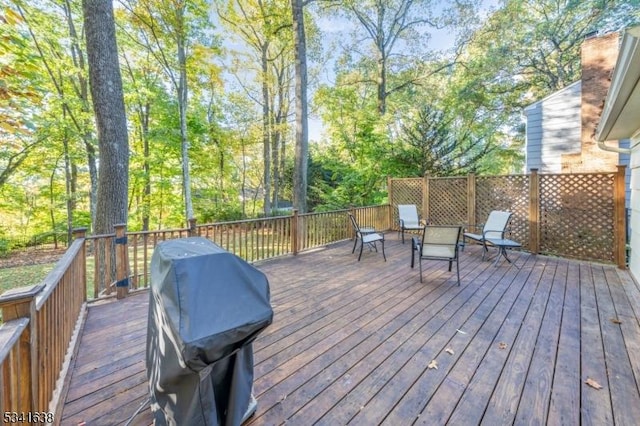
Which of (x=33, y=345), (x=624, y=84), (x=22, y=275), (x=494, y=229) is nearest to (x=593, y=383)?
(x=624, y=84)

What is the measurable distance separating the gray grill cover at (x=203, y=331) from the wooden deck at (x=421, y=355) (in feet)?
1.54

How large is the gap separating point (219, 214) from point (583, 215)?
1212cm

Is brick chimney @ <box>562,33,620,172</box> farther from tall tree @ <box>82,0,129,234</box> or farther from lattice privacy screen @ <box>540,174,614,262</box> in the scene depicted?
tall tree @ <box>82,0,129,234</box>

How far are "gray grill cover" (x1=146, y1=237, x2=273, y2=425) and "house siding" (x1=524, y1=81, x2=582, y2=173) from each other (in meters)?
9.14

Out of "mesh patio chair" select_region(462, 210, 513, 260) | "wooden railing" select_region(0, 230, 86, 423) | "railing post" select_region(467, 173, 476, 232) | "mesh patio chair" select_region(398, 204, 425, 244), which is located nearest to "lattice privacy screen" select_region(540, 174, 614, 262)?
"mesh patio chair" select_region(462, 210, 513, 260)

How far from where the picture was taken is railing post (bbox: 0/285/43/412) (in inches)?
45.0

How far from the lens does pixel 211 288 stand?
1.28 metres

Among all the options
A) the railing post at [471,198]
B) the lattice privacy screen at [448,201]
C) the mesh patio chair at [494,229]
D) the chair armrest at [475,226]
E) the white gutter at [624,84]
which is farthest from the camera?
the lattice privacy screen at [448,201]

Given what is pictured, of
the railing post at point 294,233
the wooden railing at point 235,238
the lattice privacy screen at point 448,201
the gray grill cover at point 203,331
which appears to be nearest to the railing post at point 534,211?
the lattice privacy screen at point 448,201

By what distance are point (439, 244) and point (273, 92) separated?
12.1 meters

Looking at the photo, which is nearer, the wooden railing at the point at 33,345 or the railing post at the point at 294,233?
the wooden railing at the point at 33,345

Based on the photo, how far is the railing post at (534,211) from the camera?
18.6 ft

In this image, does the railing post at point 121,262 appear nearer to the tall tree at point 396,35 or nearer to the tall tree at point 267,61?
the tall tree at point 267,61

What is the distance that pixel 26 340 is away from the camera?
1.22 m
